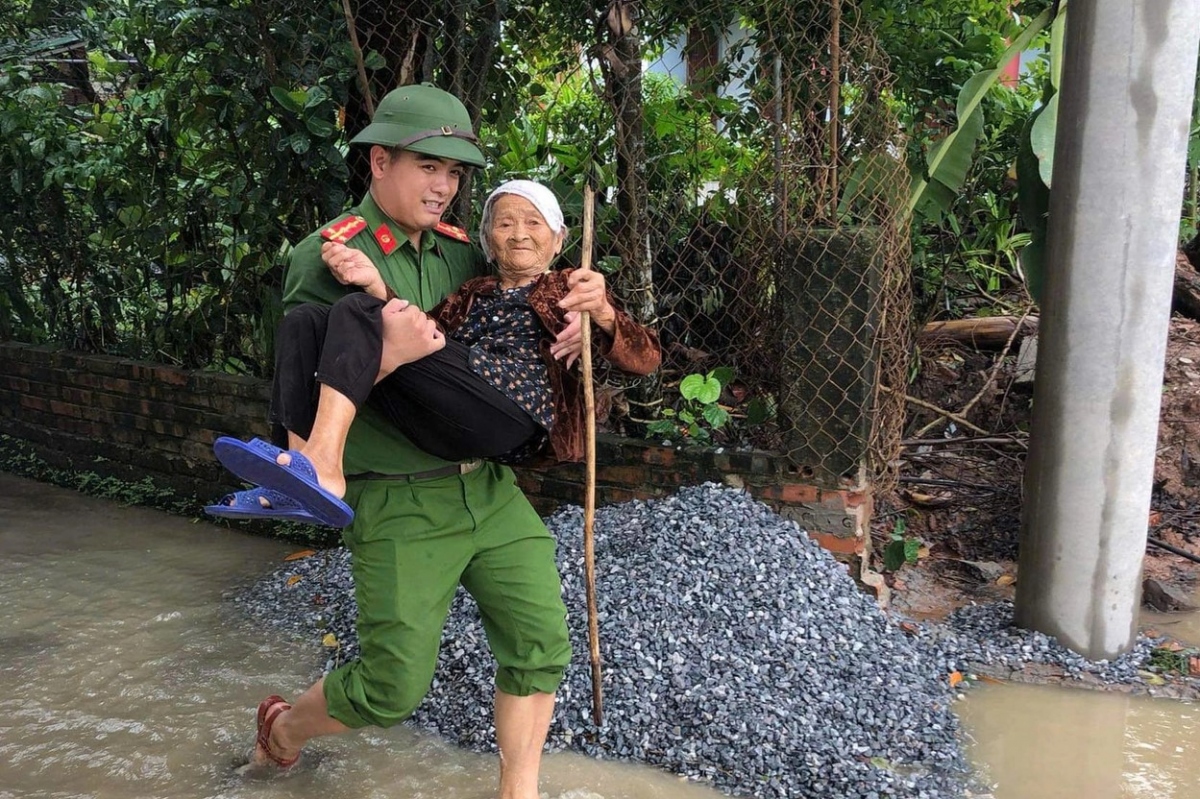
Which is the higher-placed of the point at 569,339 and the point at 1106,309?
the point at 1106,309

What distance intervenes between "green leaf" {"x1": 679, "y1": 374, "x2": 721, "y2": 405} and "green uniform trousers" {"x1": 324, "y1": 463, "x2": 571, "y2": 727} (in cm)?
152

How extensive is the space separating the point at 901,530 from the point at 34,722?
350 cm

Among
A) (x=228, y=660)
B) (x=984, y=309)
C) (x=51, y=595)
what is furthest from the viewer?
(x=984, y=309)

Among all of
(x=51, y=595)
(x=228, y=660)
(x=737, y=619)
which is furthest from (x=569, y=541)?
(x=51, y=595)

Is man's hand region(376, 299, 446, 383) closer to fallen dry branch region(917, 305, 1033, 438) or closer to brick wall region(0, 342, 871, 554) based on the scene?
brick wall region(0, 342, 871, 554)

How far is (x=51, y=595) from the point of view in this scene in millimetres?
4625

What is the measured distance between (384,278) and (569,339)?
50 centimetres

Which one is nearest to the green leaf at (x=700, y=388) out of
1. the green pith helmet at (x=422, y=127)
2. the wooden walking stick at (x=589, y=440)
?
the wooden walking stick at (x=589, y=440)

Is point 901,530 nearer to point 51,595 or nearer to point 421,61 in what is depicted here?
point 421,61

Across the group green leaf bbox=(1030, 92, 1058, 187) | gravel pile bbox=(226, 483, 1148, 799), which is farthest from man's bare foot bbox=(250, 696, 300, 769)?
green leaf bbox=(1030, 92, 1058, 187)

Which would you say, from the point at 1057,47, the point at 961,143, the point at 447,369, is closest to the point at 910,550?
the point at 961,143

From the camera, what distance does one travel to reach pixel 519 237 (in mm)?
2723

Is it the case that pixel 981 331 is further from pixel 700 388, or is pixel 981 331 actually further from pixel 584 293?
pixel 584 293

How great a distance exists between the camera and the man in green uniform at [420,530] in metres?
2.62
